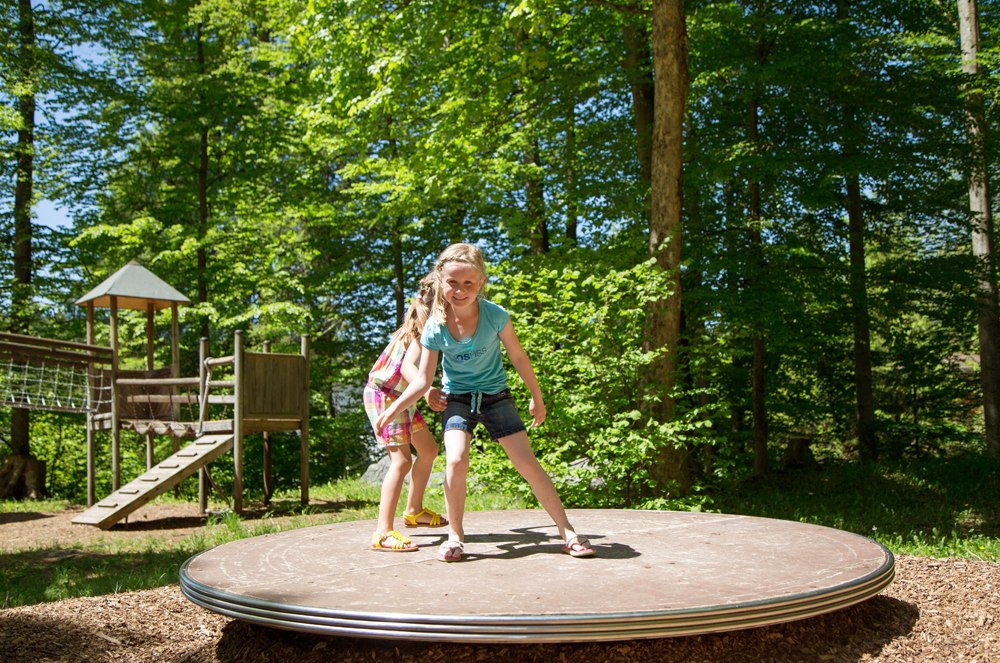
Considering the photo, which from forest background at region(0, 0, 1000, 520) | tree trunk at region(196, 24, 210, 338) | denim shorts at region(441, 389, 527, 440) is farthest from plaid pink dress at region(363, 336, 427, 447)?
tree trunk at region(196, 24, 210, 338)

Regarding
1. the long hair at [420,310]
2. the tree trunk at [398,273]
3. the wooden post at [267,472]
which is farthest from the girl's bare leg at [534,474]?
the tree trunk at [398,273]

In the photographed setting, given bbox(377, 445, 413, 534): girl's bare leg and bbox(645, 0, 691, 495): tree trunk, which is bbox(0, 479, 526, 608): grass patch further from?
bbox(377, 445, 413, 534): girl's bare leg

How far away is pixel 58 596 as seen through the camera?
6164 millimetres

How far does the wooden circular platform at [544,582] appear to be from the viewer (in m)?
2.98

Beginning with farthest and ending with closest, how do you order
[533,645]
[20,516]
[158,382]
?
[20,516] → [158,382] → [533,645]

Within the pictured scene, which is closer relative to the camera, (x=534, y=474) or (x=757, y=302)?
(x=534, y=474)

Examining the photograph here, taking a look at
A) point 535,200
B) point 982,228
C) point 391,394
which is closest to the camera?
point 391,394

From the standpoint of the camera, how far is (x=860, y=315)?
12.0m

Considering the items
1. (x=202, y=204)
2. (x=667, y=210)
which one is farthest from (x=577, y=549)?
(x=202, y=204)

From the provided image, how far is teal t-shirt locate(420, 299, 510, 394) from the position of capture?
4164mm

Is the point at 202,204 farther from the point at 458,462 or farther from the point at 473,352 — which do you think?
the point at 458,462

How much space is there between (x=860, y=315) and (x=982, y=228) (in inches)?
87.6

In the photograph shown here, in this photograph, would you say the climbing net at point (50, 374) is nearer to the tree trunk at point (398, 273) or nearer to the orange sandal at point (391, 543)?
the tree trunk at point (398, 273)

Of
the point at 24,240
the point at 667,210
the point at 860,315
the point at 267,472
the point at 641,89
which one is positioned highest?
the point at 641,89
